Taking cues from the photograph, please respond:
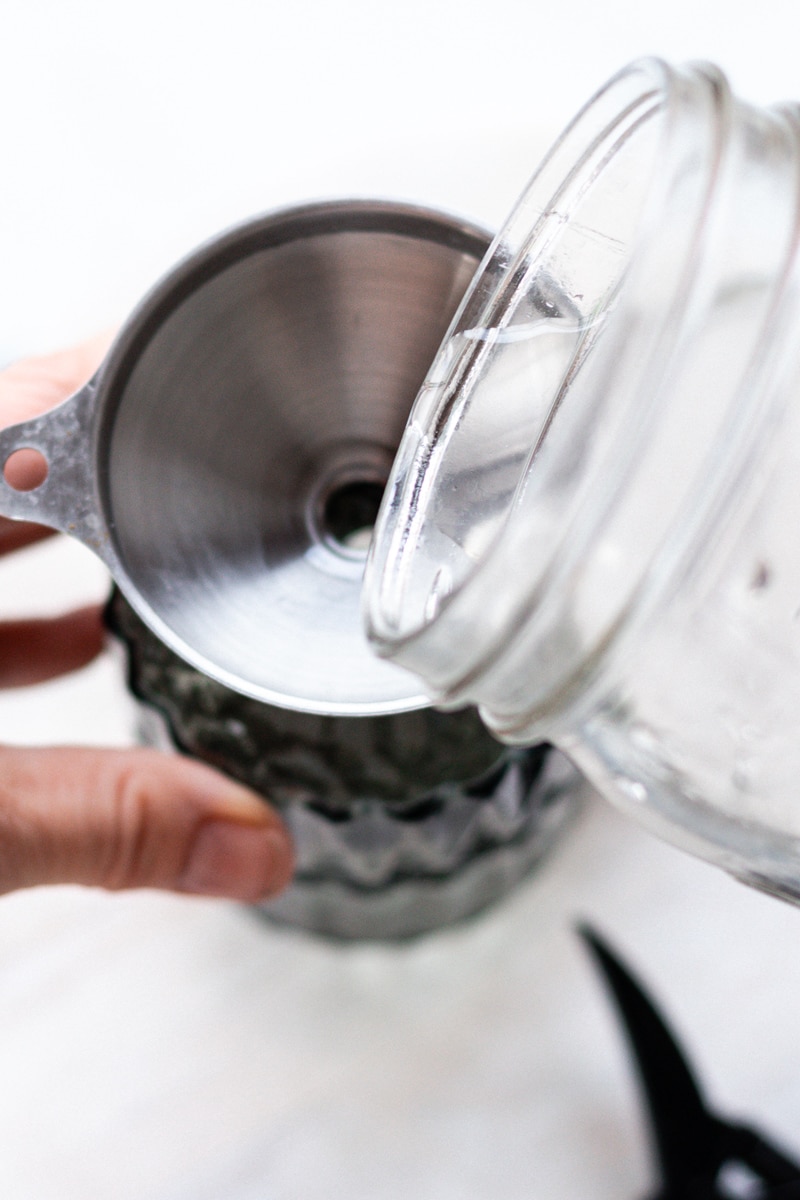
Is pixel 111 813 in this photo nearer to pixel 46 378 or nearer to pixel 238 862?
pixel 238 862

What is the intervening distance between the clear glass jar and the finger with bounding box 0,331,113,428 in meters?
0.17

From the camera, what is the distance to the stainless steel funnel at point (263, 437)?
0.30m

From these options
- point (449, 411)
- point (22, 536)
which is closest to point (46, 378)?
point (22, 536)

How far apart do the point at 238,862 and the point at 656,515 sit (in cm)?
21

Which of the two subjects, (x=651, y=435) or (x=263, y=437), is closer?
(x=651, y=435)

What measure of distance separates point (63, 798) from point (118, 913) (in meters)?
0.13

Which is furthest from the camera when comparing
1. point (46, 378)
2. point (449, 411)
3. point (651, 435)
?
point (46, 378)

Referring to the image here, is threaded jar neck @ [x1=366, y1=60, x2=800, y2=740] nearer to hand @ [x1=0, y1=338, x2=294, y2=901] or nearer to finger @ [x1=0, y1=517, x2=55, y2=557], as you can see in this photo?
hand @ [x1=0, y1=338, x2=294, y2=901]

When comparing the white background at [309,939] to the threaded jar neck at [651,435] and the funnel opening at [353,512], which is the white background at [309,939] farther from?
the threaded jar neck at [651,435]

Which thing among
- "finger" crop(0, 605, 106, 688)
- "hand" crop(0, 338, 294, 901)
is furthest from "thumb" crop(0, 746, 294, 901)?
"finger" crop(0, 605, 106, 688)

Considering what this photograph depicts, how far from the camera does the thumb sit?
36 centimetres

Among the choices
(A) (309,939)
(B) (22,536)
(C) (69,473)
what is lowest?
(A) (309,939)

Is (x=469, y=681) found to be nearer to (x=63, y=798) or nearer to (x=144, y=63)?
(x=63, y=798)

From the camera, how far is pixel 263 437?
0.36 metres
